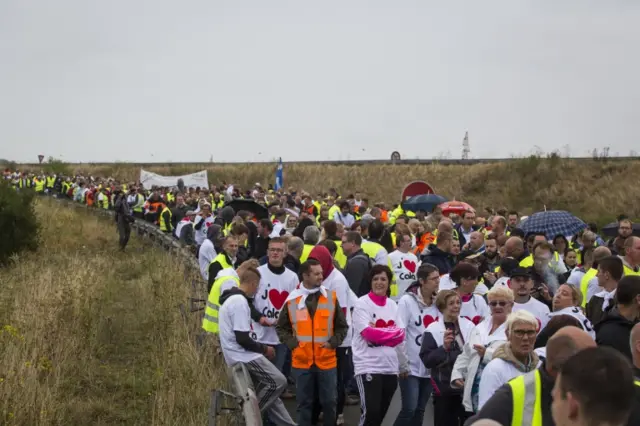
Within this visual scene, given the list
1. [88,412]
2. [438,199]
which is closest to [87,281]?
[88,412]

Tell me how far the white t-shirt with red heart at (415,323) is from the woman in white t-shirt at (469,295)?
29cm

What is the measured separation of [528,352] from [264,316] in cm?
458

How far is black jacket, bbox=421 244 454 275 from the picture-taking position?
35.4ft

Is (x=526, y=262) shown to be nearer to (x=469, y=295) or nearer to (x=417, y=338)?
(x=469, y=295)

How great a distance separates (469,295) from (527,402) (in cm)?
405

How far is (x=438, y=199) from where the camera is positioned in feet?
84.2

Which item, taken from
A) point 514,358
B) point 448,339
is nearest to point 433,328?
point 448,339

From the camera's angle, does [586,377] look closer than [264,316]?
Yes

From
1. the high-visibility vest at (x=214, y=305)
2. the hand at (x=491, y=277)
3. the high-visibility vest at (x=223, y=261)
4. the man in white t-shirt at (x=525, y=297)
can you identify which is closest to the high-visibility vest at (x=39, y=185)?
the high-visibility vest at (x=223, y=261)

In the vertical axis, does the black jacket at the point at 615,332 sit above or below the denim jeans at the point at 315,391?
above

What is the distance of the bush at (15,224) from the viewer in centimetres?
2672

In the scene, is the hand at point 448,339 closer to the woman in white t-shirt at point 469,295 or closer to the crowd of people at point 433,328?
the crowd of people at point 433,328

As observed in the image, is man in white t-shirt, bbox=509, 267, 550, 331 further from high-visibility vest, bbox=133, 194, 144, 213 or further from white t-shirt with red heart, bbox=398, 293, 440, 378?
high-visibility vest, bbox=133, 194, 144, 213

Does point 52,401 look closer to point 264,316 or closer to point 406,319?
point 264,316
